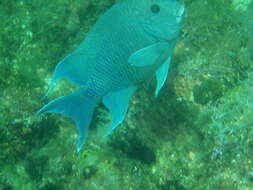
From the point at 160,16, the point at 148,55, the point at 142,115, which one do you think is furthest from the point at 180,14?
the point at 142,115

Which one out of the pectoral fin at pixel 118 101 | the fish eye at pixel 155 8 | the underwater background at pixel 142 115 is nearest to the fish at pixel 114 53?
the fish eye at pixel 155 8

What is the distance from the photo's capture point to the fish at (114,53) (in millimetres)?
2291

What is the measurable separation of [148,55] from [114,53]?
0.86ft

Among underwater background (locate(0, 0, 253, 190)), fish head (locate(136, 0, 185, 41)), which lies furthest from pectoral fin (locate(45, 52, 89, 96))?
underwater background (locate(0, 0, 253, 190))

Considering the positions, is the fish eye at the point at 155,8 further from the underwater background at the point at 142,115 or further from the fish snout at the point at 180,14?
the underwater background at the point at 142,115

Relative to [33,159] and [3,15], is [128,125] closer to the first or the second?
[33,159]

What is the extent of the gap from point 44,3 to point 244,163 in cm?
305

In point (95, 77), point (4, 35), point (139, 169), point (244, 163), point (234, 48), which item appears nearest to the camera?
point (95, 77)

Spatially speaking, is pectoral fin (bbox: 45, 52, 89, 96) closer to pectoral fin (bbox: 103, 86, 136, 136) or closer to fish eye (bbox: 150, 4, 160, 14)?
pectoral fin (bbox: 103, 86, 136, 136)

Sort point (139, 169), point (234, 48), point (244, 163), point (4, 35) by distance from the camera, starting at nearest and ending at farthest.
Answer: point (244, 163), point (139, 169), point (234, 48), point (4, 35)

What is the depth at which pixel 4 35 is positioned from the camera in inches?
157

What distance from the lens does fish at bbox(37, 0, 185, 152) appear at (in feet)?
7.52

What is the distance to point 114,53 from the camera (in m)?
2.32

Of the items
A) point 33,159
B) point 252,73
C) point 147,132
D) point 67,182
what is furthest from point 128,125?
point 252,73
